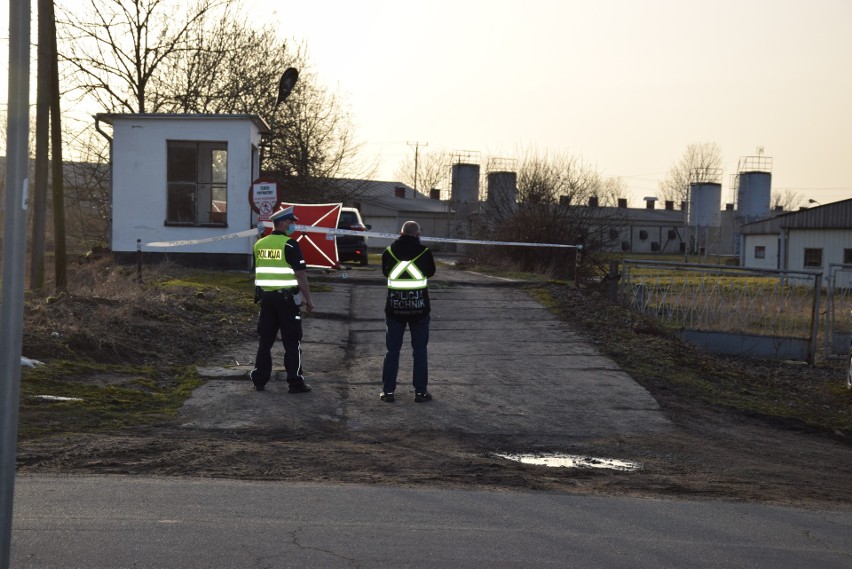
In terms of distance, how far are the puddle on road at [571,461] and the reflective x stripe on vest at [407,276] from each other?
2.54 metres

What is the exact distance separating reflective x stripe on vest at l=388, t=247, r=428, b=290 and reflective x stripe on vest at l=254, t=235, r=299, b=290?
3.86ft

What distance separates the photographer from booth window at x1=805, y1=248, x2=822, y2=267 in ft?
158

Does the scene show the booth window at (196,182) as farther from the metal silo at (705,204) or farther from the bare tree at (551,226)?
the metal silo at (705,204)

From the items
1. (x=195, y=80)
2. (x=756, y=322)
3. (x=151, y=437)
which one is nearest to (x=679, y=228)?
(x=195, y=80)

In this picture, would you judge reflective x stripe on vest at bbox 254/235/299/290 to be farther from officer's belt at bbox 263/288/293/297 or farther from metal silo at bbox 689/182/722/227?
metal silo at bbox 689/182/722/227

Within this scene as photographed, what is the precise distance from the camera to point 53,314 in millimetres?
12867

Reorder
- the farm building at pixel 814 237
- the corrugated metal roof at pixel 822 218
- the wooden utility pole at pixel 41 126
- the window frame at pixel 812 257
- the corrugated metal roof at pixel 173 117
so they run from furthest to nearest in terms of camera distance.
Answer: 1. the window frame at pixel 812 257
2. the farm building at pixel 814 237
3. the corrugated metal roof at pixel 822 218
4. the corrugated metal roof at pixel 173 117
5. the wooden utility pole at pixel 41 126

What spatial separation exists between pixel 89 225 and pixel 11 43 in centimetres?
3249

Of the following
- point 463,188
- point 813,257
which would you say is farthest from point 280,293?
point 463,188

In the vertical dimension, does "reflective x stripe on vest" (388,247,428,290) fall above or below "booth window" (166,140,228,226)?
below

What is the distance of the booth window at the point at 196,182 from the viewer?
24609 mm

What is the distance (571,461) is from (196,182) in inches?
716

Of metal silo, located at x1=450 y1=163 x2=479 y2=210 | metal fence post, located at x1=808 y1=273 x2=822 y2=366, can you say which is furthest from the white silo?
metal fence post, located at x1=808 y1=273 x2=822 y2=366

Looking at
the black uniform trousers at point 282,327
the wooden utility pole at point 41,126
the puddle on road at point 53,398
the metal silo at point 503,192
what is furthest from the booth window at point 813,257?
the puddle on road at point 53,398
